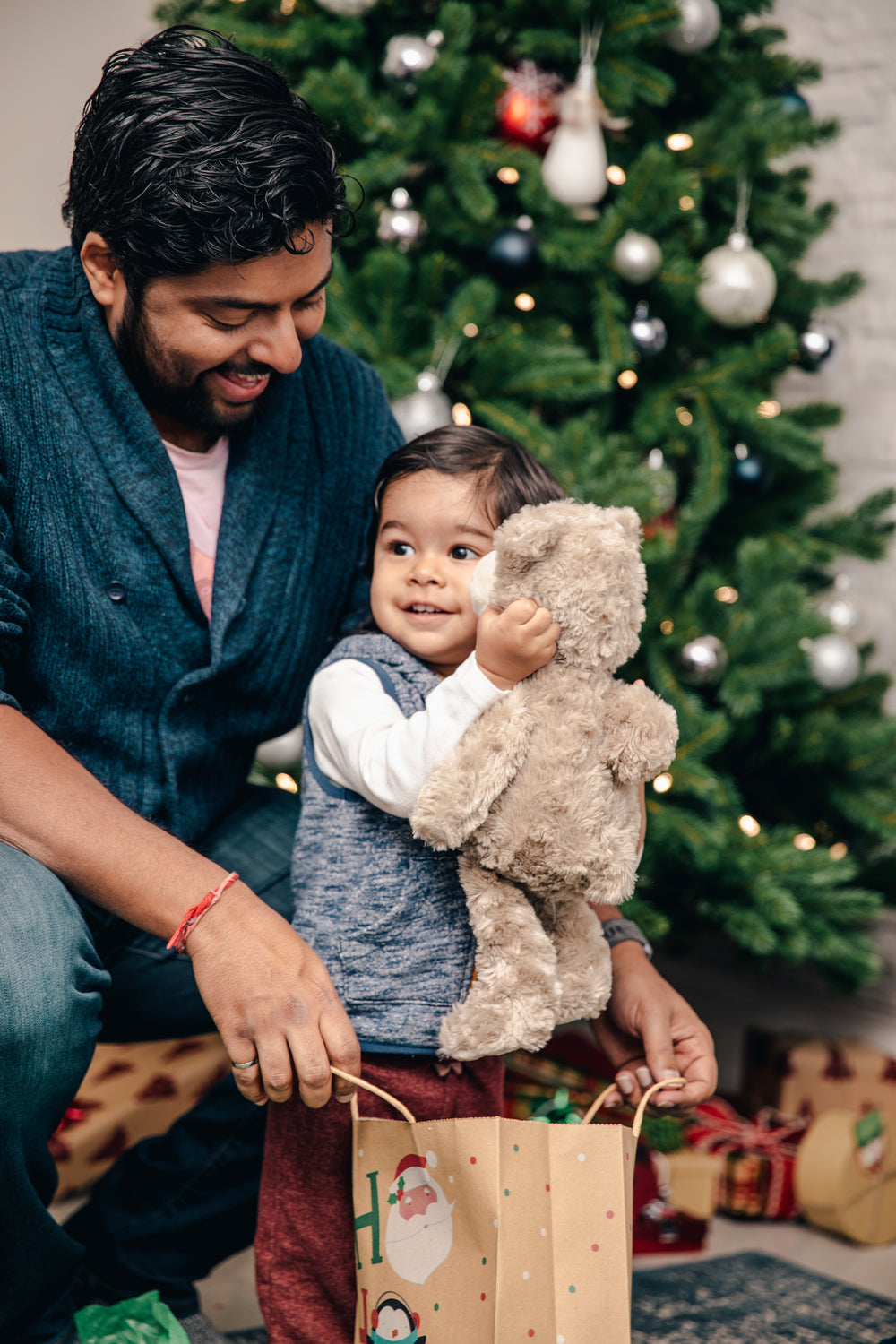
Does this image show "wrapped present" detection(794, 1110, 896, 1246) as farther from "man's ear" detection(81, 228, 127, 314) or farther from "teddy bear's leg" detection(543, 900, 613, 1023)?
"man's ear" detection(81, 228, 127, 314)

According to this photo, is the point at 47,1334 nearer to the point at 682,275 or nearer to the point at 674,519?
the point at 674,519

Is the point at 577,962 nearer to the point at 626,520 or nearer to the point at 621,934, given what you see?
the point at 621,934

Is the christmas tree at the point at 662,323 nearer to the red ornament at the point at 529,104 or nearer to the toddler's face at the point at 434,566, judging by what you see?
the red ornament at the point at 529,104

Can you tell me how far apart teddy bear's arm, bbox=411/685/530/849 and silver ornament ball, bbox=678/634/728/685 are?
2.95 feet

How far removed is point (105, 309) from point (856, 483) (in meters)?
1.63

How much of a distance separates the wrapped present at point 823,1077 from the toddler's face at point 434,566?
4.22ft

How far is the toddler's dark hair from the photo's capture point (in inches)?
41.1

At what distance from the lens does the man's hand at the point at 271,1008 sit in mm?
830

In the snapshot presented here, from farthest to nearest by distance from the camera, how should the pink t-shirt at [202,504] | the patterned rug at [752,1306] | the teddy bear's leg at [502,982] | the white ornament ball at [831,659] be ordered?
the white ornament ball at [831,659], the patterned rug at [752,1306], the pink t-shirt at [202,504], the teddy bear's leg at [502,982]

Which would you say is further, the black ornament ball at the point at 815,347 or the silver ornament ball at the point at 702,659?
the black ornament ball at the point at 815,347

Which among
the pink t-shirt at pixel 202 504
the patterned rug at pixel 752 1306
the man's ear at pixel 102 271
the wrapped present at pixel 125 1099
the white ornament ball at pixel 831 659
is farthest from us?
the white ornament ball at pixel 831 659

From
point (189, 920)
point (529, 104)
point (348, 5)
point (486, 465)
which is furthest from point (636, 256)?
point (189, 920)

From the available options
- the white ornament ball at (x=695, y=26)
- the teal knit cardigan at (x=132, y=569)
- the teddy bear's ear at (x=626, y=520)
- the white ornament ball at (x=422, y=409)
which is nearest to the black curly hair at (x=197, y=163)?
the teal knit cardigan at (x=132, y=569)

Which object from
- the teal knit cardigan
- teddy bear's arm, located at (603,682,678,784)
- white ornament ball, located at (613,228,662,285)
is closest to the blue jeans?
the teal knit cardigan
